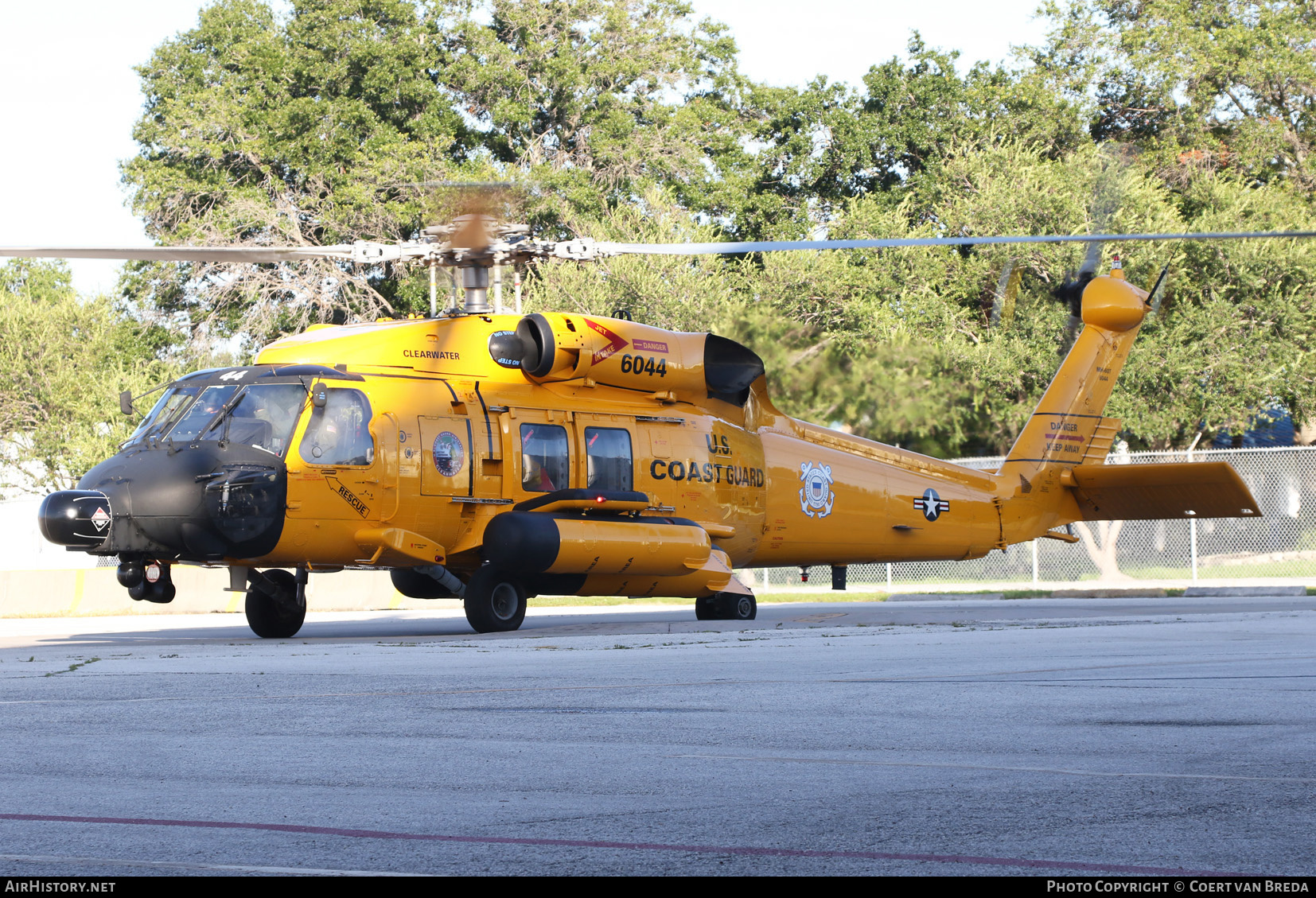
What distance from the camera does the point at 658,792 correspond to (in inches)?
196

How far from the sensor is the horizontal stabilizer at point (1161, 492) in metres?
19.1

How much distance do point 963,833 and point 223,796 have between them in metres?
2.50

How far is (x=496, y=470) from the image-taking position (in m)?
15.7

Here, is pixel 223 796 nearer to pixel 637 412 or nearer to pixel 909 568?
pixel 637 412

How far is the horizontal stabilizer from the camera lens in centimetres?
1912

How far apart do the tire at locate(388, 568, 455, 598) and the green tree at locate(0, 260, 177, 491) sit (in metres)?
27.1

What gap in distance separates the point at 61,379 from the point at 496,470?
32505 millimetres

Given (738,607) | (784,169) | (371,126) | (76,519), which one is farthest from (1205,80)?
(76,519)

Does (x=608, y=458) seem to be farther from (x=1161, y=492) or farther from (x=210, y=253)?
(x=1161, y=492)

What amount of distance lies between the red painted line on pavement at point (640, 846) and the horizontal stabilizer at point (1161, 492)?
16005 mm

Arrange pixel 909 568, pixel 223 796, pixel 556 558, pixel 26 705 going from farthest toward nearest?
pixel 909 568, pixel 556 558, pixel 26 705, pixel 223 796

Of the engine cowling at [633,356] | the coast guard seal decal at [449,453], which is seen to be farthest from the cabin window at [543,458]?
the coast guard seal decal at [449,453]

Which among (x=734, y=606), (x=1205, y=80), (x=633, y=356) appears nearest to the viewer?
(x=633, y=356)

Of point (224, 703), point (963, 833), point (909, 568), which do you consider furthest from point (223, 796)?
point (909, 568)
